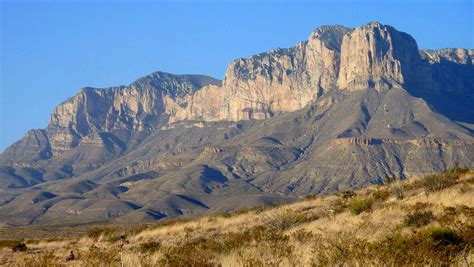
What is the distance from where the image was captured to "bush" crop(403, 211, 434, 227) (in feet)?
66.6

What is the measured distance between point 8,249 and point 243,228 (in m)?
11.6

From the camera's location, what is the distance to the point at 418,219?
20562 mm

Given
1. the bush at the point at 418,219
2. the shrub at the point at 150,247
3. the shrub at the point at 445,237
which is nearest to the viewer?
the shrub at the point at 445,237

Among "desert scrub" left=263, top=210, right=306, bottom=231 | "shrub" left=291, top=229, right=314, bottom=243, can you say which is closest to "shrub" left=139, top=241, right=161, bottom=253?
"desert scrub" left=263, top=210, right=306, bottom=231

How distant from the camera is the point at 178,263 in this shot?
15773 mm

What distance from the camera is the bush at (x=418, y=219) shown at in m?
20.3

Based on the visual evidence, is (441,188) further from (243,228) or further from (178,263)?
(178,263)

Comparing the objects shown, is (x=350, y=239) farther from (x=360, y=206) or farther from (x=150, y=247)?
(x=150, y=247)

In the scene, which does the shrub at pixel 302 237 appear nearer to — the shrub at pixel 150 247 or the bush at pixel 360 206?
the shrub at pixel 150 247

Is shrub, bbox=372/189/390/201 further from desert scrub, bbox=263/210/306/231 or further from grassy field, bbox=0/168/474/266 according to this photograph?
desert scrub, bbox=263/210/306/231

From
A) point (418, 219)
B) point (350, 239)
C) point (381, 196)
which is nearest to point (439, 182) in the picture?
point (381, 196)

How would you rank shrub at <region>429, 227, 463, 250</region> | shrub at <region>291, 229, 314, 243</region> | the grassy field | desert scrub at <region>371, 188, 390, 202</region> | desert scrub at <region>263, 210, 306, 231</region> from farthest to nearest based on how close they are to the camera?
1. desert scrub at <region>371, 188, 390, 202</region>
2. desert scrub at <region>263, 210, 306, 231</region>
3. shrub at <region>291, 229, 314, 243</region>
4. shrub at <region>429, 227, 463, 250</region>
5. the grassy field

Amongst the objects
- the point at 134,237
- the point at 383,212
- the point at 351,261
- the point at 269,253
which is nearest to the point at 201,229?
the point at 134,237

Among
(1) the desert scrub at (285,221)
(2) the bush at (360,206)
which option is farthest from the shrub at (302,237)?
(2) the bush at (360,206)
